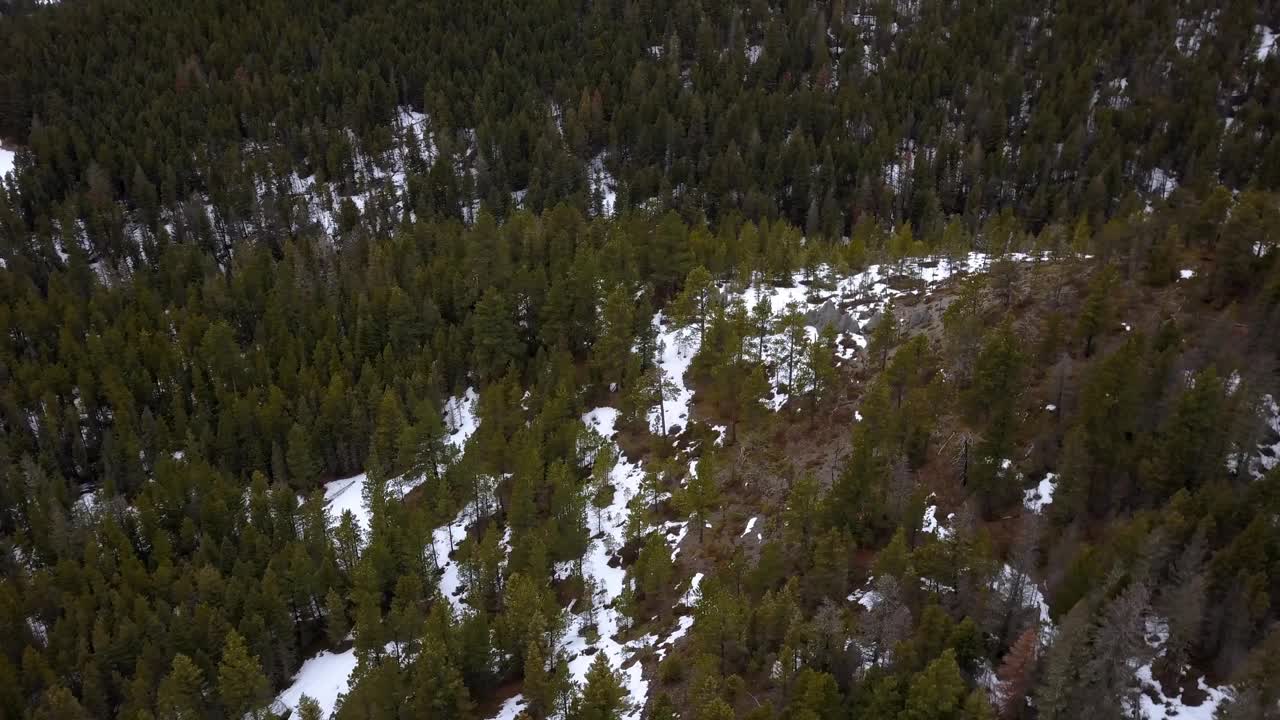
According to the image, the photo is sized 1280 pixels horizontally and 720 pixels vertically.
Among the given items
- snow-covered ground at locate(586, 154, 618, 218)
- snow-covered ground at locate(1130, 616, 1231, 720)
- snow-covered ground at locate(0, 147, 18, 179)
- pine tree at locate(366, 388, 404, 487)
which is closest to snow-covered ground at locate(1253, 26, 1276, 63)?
snow-covered ground at locate(586, 154, 618, 218)

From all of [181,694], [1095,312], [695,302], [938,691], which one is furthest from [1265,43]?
[181,694]

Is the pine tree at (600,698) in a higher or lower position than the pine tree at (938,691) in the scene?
lower

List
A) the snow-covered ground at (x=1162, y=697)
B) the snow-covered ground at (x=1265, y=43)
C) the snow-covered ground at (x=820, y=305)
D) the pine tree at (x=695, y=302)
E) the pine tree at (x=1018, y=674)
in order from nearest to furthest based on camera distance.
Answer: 1. the snow-covered ground at (x=1162, y=697)
2. the pine tree at (x=1018, y=674)
3. the snow-covered ground at (x=820, y=305)
4. the pine tree at (x=695, y=302)
5. the snow-covered ground at (x=1265, y=43)

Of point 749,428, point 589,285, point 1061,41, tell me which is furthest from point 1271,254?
point 1061,41

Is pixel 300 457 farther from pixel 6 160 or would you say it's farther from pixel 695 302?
pixel 6 160

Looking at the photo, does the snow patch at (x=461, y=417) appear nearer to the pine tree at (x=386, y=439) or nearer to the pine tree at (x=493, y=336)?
the pine tree at (x=493, y=336)

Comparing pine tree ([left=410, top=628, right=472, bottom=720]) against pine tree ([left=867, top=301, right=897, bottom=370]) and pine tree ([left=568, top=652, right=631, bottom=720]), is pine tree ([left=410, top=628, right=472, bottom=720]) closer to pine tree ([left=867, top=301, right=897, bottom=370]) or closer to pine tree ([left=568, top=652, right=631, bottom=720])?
pine tree ([left=568, top=652, right=631, bottom=720])

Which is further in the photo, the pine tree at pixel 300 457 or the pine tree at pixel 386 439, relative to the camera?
the pine tree at pixel 300 457

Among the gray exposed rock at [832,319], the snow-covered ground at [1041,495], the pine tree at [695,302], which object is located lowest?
the snow-covered ground at [1041,495]

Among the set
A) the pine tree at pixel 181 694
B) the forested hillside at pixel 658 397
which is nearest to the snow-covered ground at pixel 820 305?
the forested hillside at pixel 658 397
